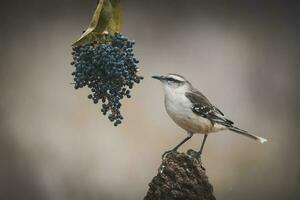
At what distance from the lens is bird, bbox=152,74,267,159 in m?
1.89

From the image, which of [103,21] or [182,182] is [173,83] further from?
[103,21]

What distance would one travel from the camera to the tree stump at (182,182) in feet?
5.03

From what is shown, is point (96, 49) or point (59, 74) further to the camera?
point (59, 74)

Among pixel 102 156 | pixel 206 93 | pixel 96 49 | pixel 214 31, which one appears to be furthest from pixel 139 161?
pixel 96 49

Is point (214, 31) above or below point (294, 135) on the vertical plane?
above

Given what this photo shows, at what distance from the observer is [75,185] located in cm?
256

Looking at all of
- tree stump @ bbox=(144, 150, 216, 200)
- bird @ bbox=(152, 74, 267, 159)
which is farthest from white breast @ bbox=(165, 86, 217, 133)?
tree stump @ bbox=(144, 150, 216, 200)

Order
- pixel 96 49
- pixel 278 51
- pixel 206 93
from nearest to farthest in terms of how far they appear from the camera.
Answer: pixel 96 49 < pixel 206 93 < pixel 278 51

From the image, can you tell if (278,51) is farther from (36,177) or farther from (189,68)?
(36,177)

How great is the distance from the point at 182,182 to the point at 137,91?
984mm

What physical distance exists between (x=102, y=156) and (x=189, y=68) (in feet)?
1.50

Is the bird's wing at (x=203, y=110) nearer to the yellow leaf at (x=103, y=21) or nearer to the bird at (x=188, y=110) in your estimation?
the bird at (x=188, y=110)

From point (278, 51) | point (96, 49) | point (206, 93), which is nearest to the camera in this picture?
point (96, 49)

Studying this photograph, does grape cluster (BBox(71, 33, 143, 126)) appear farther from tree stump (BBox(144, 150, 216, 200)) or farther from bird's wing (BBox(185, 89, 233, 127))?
bird's wing (BBox(185, 89, 233, 127))
